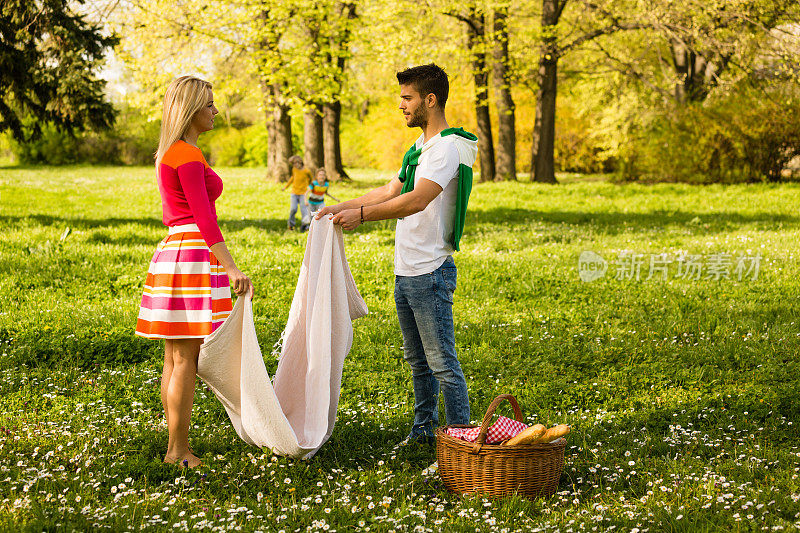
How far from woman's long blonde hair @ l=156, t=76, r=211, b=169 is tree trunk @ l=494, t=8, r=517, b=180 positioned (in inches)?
869

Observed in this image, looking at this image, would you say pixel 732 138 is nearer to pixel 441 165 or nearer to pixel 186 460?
pixel 441 165

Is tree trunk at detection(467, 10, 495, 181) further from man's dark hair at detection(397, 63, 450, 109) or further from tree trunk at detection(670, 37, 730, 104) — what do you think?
man's dark hair at detection(397, 63, 450, 109)

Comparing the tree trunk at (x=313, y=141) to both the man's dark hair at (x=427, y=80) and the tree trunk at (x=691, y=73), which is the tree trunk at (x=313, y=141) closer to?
the tree trunk at (x=691, y=73)

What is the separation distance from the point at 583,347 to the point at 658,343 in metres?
0.71

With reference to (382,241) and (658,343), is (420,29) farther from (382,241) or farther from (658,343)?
(658,343)

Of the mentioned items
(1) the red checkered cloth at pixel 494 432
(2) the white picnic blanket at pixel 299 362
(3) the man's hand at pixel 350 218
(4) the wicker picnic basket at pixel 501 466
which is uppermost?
(3) the man's hand at pixel 350 218

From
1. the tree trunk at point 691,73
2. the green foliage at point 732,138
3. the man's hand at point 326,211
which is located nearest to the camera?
the man's hand at point 326,211

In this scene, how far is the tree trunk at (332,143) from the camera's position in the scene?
1161 inches

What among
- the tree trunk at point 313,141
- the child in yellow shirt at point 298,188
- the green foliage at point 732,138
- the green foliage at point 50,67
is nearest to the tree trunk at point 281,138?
the tree trunk at point 313,141

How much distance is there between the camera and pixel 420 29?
80.0 feet

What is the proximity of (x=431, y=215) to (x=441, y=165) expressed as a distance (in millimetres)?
309

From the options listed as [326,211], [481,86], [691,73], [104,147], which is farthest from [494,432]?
[104,147]

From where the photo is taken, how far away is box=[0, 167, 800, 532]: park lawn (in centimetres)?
379

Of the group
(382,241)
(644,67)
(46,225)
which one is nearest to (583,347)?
(382,241)
